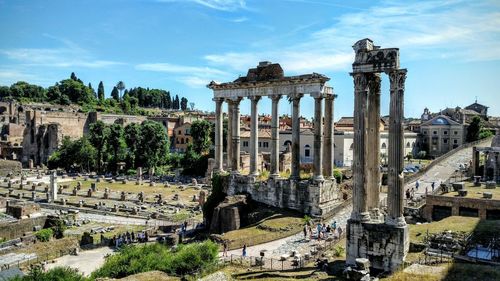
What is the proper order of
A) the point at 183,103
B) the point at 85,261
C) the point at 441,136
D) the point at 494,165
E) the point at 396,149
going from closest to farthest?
the point at 396,149, the point at 85,261, the point at 494,165, the point at 441,136, the point at 183,103

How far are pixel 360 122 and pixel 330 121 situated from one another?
1041 cm

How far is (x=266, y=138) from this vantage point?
68500mm

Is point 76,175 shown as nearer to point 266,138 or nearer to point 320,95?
point 266,138

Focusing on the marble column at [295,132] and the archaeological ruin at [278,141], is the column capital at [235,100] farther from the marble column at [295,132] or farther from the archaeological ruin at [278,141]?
the marble column at [295,132]

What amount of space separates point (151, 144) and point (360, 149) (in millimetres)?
54922

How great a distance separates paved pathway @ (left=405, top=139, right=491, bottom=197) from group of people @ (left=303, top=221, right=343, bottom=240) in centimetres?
1162

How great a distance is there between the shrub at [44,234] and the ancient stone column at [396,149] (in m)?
23.6

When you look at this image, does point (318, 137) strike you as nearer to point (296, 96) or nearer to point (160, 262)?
point (296, 96)

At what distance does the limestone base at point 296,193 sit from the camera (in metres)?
27.6

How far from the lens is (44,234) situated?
100ft

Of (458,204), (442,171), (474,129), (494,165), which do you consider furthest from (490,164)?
(474,129)

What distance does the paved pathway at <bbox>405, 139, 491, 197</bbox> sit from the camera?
3832cm

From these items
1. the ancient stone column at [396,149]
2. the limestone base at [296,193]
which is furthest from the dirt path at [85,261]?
the ancient stone column at [396,149]

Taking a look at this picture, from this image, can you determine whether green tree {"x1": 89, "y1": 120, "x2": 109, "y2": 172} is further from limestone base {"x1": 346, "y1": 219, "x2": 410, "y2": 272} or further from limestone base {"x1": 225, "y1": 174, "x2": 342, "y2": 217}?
limestone base {"x1": 346, "y1": 219, "x2": 410, "y2": 272}
